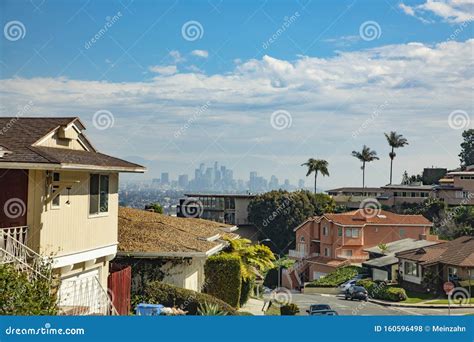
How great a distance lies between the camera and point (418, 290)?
15.5 metres

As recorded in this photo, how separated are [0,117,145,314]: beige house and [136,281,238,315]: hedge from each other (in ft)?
3.94

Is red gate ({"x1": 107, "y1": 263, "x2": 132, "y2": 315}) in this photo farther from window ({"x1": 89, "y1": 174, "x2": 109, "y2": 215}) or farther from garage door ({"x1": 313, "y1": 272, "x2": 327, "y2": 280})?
garage door ({"x1": 313, "y1": 272, "x2": 327, "y2": 280})

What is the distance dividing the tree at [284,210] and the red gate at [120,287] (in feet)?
10.6

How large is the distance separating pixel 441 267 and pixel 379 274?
151cm

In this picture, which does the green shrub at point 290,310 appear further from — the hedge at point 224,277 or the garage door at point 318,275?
the hedge at point 224,277

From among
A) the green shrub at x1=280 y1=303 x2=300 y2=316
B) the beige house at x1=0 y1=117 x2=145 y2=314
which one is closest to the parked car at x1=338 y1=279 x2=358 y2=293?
the green shrub at x1=280 y1=303 x2=300 y2=316

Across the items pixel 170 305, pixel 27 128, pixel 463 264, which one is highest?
pixel 27 128

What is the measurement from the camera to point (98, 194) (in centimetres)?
1477

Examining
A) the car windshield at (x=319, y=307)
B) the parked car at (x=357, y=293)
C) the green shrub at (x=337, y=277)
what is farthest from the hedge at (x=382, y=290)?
the car windshield at (x=319, y=307)

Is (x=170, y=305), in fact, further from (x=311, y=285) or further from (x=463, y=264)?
(x=463, y=264)

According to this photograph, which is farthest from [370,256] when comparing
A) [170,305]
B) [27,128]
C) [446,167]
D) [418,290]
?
[27,128]

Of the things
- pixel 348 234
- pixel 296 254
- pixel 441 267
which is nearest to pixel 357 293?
pixel 348 234

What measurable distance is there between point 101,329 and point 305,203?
6269 millimetres

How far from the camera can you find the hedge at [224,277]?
56.4 feet
